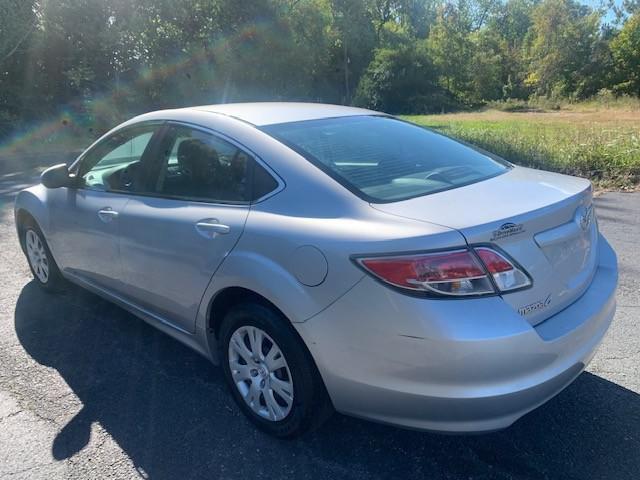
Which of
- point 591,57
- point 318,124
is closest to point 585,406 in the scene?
point 318,124

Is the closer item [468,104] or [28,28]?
[28,28]

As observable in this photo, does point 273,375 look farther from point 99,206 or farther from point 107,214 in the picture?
point 99,206

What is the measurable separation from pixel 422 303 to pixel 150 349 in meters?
2.25

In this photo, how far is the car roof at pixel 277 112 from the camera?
3.10 m

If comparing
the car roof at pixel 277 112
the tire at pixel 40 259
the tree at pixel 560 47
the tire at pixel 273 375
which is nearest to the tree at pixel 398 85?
the tree at pixel 560 47

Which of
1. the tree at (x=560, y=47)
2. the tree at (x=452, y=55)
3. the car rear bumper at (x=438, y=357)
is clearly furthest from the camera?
the tree at (x=452, y=55)

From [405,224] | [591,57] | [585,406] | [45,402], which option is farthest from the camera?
[591,57]

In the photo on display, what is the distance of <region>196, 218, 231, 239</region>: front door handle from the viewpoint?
8.90 feet

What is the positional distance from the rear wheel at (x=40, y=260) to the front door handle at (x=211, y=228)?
2202mm

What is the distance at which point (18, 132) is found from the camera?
18.8 meters

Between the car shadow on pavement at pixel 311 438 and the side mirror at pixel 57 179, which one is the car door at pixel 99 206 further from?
the car shadow on pavement at pixel 311 438

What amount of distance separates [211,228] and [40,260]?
256cm

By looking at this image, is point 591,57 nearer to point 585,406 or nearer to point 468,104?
point 468,104

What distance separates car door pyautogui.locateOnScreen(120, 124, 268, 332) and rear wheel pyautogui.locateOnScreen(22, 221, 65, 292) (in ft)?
4.50
